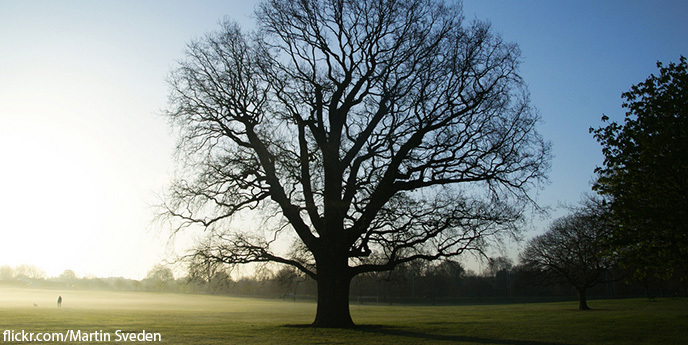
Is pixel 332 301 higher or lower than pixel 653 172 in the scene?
lower

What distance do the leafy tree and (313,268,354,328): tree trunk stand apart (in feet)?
35.9

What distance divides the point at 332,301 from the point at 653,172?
42.8 ft

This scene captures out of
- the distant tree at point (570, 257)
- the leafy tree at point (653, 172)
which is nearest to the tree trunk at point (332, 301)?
the leafy tree at point (653, 172)

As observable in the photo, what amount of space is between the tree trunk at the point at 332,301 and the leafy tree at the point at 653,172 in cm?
1094

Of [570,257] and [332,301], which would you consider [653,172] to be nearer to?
[332,301]

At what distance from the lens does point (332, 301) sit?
18781mm

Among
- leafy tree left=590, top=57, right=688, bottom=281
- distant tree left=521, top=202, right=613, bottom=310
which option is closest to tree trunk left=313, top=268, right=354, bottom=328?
leafy tree left=590, top=57, right=688, bottom=281

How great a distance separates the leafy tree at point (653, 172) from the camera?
665 inches

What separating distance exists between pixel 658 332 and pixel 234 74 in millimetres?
19987

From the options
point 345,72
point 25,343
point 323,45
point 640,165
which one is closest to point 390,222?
point 345,72

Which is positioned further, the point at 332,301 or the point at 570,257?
the point at 570,257

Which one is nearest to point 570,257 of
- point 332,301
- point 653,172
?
point 653,172

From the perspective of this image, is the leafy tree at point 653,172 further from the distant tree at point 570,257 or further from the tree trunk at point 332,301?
the distant tree at point 570,257

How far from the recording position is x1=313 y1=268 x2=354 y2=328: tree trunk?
61.1ft
